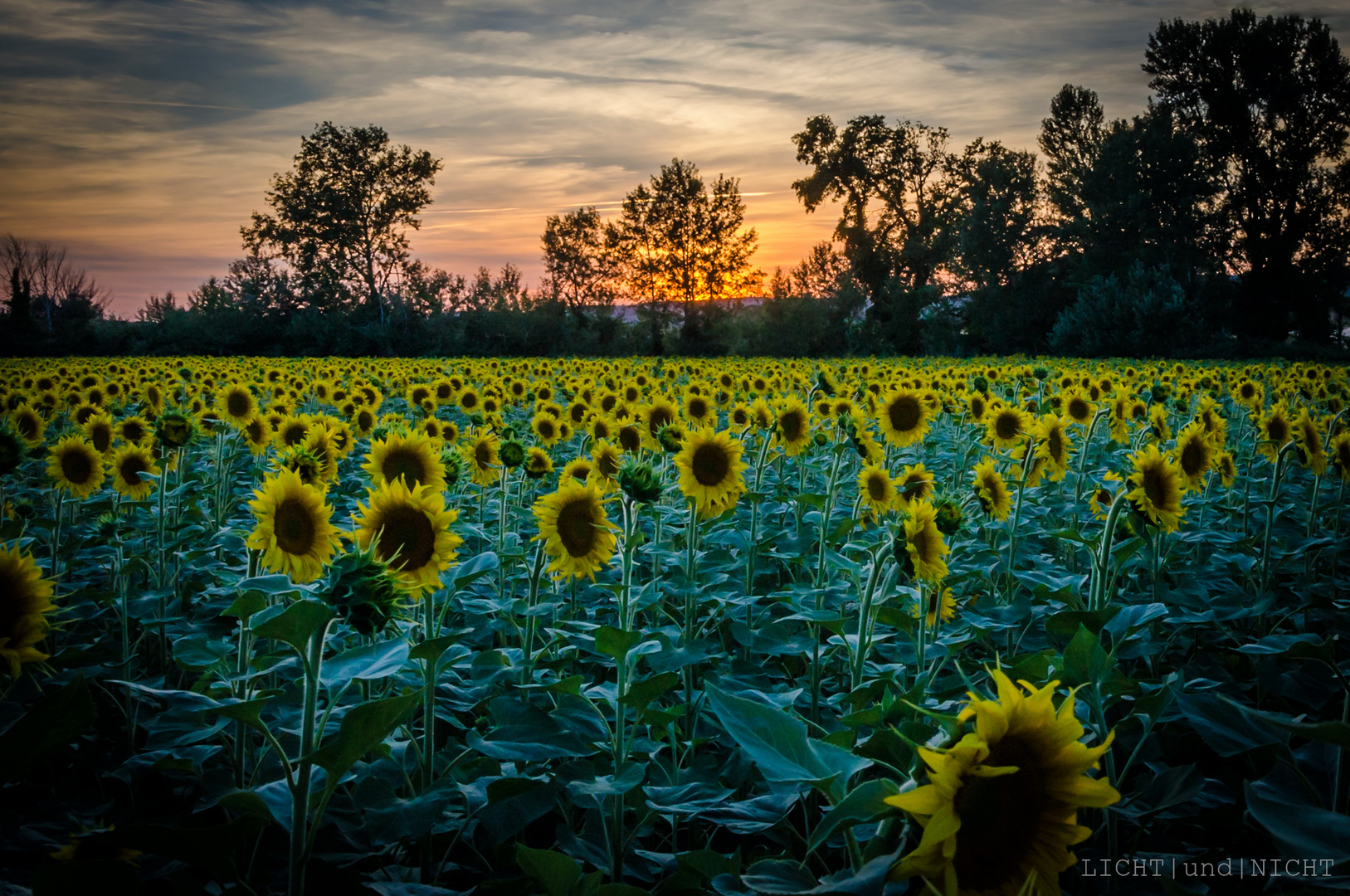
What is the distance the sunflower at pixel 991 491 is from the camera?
12.5ft

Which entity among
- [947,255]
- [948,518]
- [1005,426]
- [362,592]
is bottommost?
[948,518]

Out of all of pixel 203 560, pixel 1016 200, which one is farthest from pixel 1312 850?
pixel 1016 200

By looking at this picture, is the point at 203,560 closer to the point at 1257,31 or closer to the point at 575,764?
the point at 575,764

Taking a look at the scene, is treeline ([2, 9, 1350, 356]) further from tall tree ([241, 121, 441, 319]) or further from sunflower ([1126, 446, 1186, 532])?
sunflower ([1126, 446, 1186, 532])

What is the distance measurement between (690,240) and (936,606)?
4890 cm

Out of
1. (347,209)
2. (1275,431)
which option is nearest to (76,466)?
(1275,431)

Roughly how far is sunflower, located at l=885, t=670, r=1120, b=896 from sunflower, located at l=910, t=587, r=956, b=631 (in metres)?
1.75

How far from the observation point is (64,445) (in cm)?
425

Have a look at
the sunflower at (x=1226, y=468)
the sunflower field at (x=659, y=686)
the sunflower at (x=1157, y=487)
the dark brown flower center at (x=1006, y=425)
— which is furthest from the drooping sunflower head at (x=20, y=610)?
the dark brown flower center at (x=1006, y=425)

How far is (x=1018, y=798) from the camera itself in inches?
39.8

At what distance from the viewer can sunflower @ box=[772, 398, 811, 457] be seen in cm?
508

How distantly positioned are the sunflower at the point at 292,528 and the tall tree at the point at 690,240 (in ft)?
155

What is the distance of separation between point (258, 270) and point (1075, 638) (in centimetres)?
4562

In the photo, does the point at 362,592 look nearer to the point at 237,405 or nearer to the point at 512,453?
the point at 512,453
